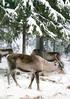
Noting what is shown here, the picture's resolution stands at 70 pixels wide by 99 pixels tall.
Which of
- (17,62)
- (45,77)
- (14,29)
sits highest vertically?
(14,29)

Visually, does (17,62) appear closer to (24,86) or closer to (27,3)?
(24,86)

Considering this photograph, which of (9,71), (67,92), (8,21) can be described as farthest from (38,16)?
(67,92)

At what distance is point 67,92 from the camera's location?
35.3 feet

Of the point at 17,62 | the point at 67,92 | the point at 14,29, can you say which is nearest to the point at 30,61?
the point at 17,62

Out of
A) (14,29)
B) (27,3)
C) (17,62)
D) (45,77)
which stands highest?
(27,3)

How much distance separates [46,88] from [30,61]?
117cm

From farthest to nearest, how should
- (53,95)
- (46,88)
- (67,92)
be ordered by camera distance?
1. (46,88)
2. (67,92)
3. (53,95)

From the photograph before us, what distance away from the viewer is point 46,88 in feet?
37.7

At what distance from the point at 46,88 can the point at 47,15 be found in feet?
9.55

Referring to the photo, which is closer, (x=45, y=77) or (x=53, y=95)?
(x=53, y=95)

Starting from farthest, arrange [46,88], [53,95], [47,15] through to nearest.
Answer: [47,15], [46,88], [53,95]

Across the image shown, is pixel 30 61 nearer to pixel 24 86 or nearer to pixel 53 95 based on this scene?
pixel 24 86

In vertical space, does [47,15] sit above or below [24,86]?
above

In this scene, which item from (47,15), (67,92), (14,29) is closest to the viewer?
(67,92)
